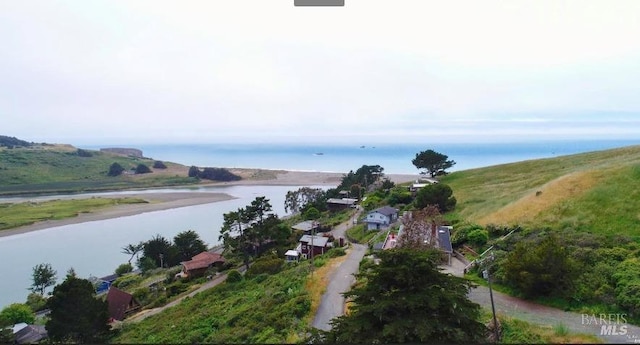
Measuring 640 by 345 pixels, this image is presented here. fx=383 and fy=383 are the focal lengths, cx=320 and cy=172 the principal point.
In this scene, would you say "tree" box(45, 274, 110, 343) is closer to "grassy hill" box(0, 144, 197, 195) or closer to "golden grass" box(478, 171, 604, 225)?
"golden grass" box(478, 171, 604, 225)

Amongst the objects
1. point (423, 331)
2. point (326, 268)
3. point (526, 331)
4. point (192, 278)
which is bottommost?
point (192, 278)

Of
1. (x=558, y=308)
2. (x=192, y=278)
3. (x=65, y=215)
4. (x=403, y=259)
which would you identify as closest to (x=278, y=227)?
(x=192, y=278)

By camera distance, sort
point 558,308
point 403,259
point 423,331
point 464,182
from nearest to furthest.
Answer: point 423,331, point 403,259, point 558,308, point 464,182

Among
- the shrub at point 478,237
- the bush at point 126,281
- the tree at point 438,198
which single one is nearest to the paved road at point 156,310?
the bush at point 126,281

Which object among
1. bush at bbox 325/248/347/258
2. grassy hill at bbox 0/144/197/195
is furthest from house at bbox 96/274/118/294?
grassy hill at bbox 0/144/197/195

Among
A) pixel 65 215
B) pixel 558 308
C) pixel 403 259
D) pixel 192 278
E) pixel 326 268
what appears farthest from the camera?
pixel 65 215

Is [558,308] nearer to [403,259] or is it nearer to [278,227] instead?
[403,259]

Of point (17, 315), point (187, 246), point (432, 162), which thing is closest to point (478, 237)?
point (17, 315)
